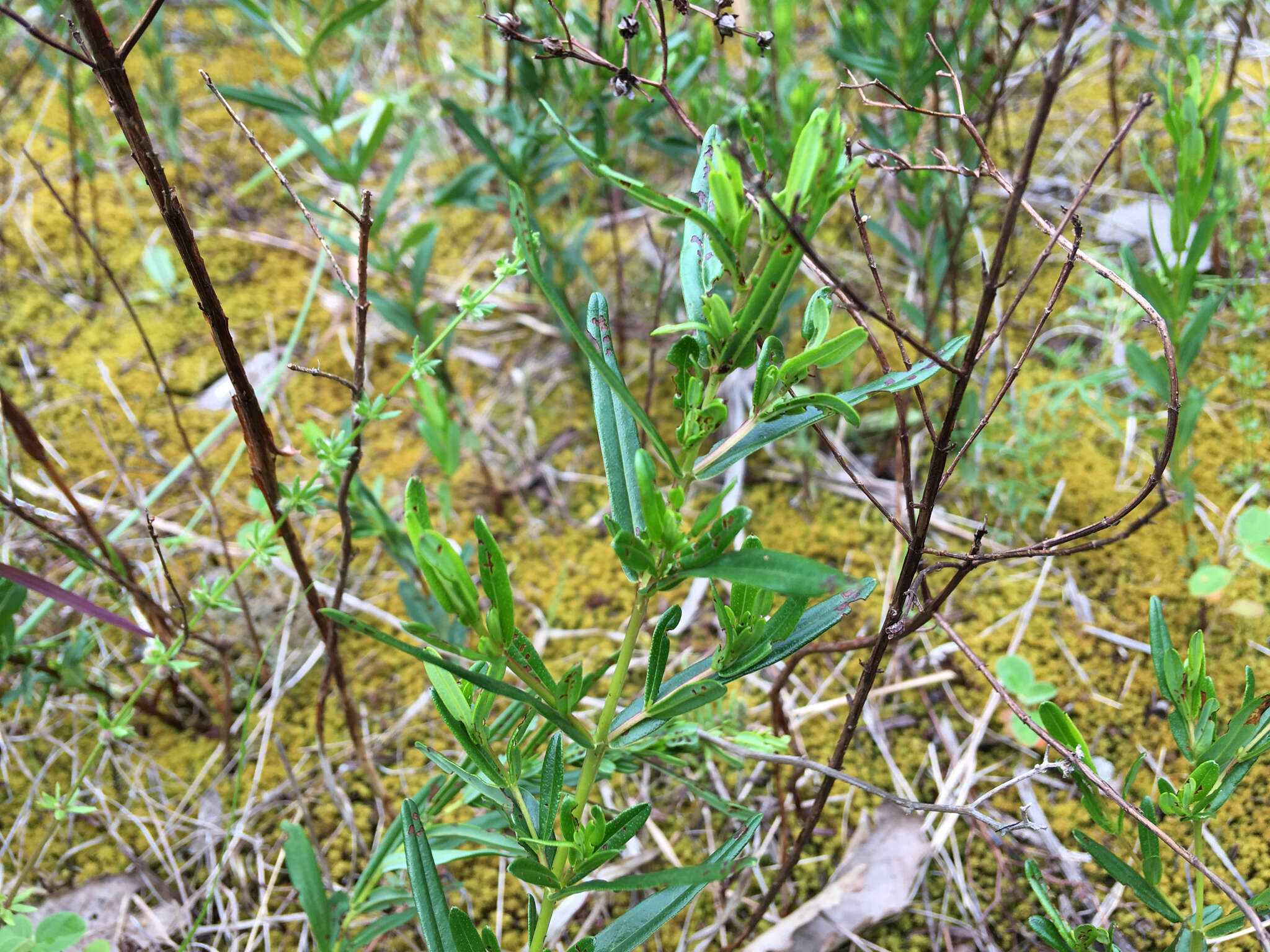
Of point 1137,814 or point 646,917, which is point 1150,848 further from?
point 646,917

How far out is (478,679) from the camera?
793mm

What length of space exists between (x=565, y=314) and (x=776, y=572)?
31 centimetres

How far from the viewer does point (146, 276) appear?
8.43 feet

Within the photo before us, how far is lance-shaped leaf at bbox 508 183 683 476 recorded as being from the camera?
2.67 feet

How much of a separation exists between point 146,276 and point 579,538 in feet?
5.26

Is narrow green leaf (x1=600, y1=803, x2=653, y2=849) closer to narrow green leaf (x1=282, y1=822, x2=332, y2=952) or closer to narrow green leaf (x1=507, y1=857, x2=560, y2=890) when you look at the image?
narrow green leaf (x1=507, y1=857, x2=560, y2=890)

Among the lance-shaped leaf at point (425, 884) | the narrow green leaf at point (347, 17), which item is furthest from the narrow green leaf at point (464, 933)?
the narrow green leaf at point (347, 17)

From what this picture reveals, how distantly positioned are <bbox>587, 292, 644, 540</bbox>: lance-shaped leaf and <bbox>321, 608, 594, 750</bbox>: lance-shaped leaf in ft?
0.73

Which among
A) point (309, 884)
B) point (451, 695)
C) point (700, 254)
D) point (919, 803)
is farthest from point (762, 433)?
point (309, 884)

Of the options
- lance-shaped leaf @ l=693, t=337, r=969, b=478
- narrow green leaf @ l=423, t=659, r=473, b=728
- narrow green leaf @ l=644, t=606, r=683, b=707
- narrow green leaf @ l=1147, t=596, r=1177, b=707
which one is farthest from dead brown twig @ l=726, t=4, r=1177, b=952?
narrow green leaf @ l=423, t=659, r=473, b=728

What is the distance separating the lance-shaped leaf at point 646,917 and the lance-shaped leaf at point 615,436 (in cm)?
38

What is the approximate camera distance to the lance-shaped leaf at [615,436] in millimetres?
969

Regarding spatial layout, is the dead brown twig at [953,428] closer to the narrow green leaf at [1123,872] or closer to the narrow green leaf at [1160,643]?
the narrow green leaf at [1160,643]

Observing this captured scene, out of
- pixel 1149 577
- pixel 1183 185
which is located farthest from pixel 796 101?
pixel 1149 577
